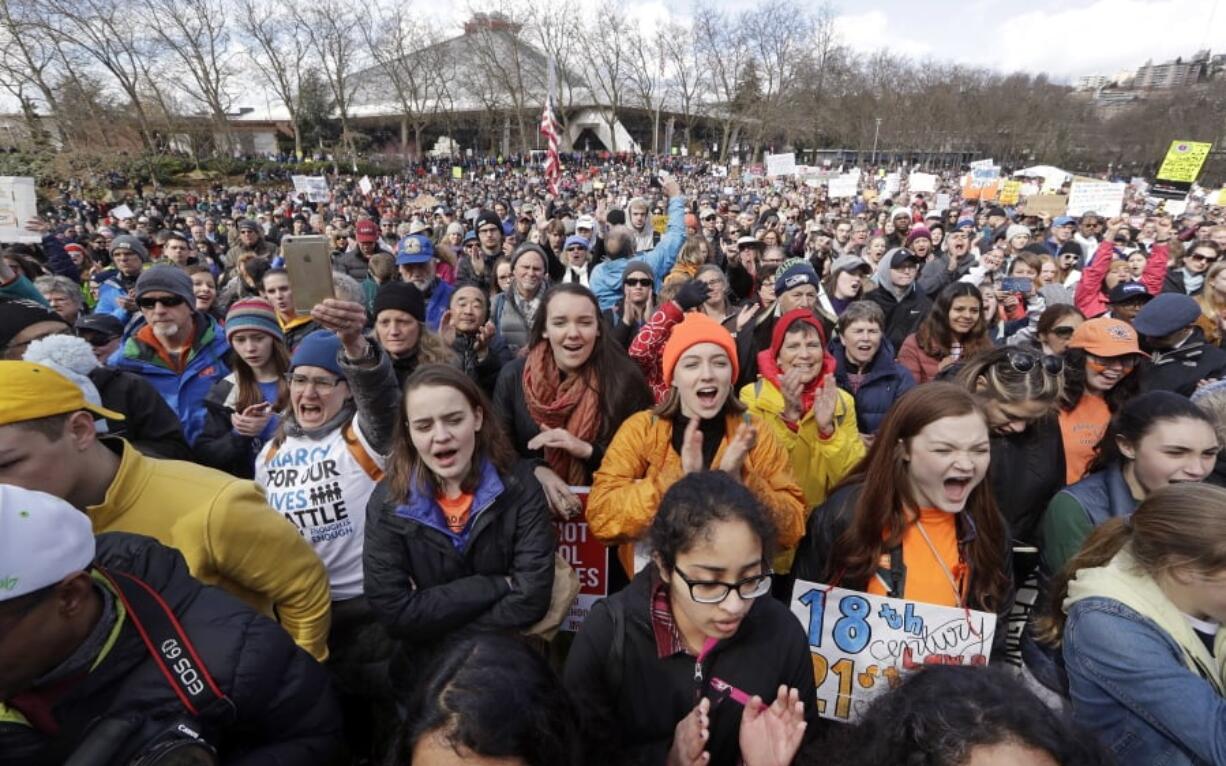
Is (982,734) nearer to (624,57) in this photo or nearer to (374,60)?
(374,60)

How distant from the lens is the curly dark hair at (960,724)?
1247 mm

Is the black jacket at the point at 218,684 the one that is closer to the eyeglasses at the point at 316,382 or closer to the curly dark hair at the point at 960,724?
the eyeglasses at the point at 316,382

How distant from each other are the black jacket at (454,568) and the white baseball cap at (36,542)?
100cm

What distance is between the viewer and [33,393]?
1.66 m

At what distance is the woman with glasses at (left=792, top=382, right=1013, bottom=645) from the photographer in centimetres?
217

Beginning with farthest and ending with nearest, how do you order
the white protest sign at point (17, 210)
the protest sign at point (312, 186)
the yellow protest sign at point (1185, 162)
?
1. the protest sign at point (312, 186)
2. the yellow protest sign at point (1185, 162)
3. the white protest sign at point (17, 210)

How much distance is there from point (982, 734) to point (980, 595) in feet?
3.75

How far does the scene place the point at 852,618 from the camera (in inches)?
88.9

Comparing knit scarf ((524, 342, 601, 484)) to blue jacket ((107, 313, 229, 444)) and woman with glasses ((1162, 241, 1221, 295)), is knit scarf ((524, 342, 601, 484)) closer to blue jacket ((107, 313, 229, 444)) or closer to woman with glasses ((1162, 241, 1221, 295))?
blue jacket ((107, 313, 229, 444))

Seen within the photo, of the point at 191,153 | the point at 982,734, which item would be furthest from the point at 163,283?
the point at 191,153

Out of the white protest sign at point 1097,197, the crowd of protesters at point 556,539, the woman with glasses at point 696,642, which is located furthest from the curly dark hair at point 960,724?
the white protest sign at point 1097,197

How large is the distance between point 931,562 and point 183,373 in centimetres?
412

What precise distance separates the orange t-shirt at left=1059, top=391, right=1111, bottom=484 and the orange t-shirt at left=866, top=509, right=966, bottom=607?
58.1 inches

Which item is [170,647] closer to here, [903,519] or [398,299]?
[903,519]
